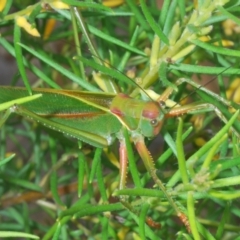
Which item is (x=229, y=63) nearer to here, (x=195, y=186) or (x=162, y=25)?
(x=162, y=25)

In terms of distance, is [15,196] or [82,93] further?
[15,196]

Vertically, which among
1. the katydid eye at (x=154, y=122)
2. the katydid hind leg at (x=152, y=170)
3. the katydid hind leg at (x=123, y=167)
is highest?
the katydid eye at (x=154, y=122)

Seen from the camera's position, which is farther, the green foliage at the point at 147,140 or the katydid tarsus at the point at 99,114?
the katydid tarsus at the point at 99,114

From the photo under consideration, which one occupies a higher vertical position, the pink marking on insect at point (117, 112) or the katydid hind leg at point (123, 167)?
the pink marking on insect at point (117, 112)

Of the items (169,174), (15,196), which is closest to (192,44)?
(169,174)

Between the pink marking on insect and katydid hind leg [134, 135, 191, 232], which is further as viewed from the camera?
the pink marking on insect

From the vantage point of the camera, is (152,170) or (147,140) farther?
(147,140)

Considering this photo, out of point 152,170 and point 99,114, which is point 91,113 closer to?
point 99,114

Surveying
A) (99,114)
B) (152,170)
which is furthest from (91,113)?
(152,170)
